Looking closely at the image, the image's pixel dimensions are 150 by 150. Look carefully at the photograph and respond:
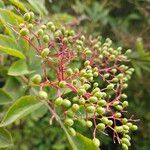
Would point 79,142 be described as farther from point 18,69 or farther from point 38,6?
point 38,6

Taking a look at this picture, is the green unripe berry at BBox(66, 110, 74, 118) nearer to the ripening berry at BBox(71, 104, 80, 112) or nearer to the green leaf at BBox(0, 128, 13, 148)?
the ripening berry at BBox(71, 104, 80, 112)

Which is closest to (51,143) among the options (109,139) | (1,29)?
(109,139)

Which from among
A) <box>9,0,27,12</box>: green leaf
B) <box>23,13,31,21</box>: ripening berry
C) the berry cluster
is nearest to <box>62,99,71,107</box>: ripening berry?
the berry cluster

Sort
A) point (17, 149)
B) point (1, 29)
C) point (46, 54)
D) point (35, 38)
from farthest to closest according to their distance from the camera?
point (17, 149), point (1, 29), point (35, 38), point (46, 54)

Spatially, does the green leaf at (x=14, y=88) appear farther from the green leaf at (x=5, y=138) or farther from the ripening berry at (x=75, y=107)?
the ripening berry at (x=75, y=107)

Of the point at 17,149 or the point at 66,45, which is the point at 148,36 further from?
the point at 66,45

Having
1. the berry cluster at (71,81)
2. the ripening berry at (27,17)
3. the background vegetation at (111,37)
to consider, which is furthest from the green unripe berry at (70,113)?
the background vegetation at (111,37)
